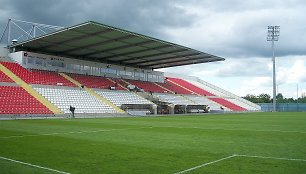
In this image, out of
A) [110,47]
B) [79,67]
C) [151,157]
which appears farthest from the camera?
[79,67]

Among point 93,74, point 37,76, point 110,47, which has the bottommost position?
point 37,76

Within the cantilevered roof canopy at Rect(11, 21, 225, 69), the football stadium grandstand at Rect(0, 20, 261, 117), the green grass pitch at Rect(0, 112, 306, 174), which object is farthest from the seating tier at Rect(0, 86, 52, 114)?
the green grass pitch at Rect(0, 112, 306, 174)

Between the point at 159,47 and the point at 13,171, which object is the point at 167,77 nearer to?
the point at 159,47

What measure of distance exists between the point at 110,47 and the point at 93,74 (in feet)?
33.4

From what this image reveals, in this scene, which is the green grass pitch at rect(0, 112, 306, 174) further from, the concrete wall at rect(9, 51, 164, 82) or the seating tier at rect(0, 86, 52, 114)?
the concrete wall at rect(9, 51, 164, 82)

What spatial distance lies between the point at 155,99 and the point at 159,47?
10.7 meters

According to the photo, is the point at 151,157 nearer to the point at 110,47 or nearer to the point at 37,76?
the point at 37,76

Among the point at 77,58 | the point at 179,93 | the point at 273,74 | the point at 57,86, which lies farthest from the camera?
the point at 273,74

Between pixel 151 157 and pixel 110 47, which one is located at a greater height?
pixel 110 47

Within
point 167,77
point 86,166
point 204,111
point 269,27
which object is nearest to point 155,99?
point 204,111

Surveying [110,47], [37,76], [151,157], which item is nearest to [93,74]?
[110,47]

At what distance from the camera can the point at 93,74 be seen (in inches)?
2162

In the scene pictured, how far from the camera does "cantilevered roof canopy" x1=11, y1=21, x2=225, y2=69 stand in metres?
38.2

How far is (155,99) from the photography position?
177 feet
